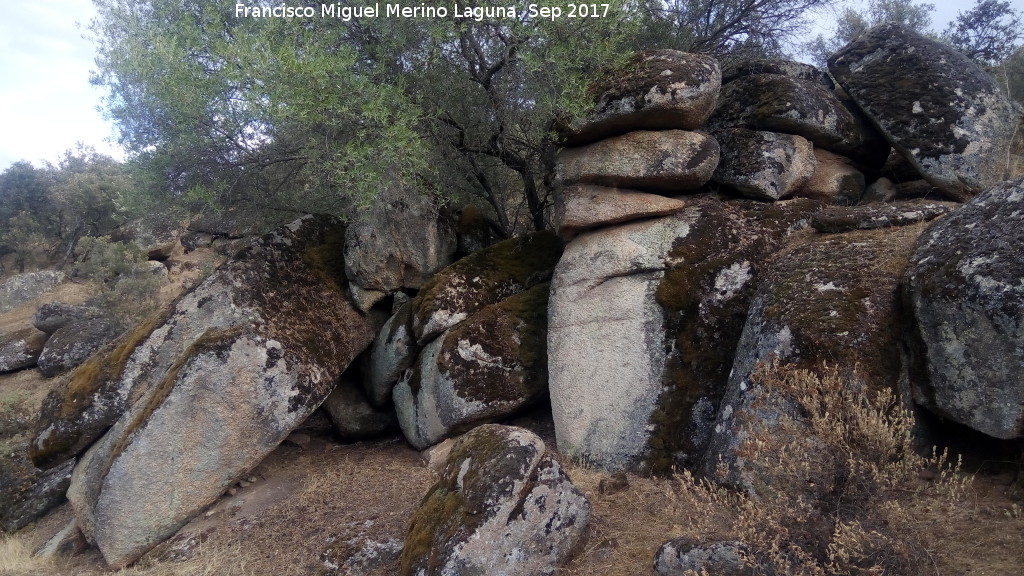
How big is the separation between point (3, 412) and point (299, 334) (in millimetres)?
10547

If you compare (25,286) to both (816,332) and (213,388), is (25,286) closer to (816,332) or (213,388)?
(213,388)

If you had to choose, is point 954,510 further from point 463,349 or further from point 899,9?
point 899,9

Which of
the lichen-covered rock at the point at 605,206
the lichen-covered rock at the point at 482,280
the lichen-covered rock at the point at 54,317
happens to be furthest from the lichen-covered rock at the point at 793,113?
the lichen-covered rock at the point at 54,317

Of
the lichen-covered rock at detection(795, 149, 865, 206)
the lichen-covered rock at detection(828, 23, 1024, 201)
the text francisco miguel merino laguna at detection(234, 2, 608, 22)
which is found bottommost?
the lichen-covered rock at detection(795, 149, 865, 206)

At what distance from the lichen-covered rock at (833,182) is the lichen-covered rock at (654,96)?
6.12 ft

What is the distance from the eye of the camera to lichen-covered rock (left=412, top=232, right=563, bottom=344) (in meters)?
8.75

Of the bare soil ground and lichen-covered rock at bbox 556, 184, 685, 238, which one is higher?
lichen-covered rock at bbox 556, 184, 685, 238

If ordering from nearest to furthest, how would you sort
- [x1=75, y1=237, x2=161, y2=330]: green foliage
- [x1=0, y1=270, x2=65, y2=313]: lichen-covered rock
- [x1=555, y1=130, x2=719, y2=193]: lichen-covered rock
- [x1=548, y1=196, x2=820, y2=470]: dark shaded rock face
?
[x1=548, y1=196, x2=820, y2=470]: dark shaded rock face
[x1=555, y1=130, x2=719, y2=193]: lichen-covered rock
[x1=75, y1=237, x2=161, y2=330]: green foliage
[x1=0, y1=270, x2=65, y2=313]: lichen-covered rock

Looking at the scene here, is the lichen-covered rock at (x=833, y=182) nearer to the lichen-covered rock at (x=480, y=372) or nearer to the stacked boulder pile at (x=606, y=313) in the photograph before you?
the stacked boulder pile at (x=606, y=313)

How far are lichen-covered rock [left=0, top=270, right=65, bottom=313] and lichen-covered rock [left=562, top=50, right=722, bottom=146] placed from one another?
2473 centimetres

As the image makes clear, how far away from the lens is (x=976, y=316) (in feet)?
15.4

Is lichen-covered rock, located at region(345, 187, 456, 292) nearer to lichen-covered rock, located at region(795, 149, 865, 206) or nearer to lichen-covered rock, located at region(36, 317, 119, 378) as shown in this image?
lichen-covered rock, located at region(795, 149, 865, 206)

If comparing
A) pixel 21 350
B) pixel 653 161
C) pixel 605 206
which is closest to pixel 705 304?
pixel 605 206

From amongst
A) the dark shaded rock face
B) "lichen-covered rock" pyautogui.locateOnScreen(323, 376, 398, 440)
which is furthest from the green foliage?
the dark shaded rock face
